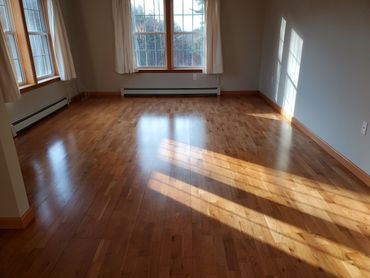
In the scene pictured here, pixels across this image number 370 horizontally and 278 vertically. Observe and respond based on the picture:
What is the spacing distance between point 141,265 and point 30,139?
2813 millimetres

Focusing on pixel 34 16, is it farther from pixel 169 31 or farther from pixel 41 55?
pixel 169 31

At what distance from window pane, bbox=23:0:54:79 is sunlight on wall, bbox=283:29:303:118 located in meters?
3.95

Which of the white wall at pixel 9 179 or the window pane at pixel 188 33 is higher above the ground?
the window pane at pixel 188 33

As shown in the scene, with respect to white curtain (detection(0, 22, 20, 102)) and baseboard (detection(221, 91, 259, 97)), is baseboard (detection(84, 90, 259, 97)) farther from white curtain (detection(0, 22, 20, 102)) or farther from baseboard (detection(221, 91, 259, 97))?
white curtain (detection(0, 22, 20, 102))

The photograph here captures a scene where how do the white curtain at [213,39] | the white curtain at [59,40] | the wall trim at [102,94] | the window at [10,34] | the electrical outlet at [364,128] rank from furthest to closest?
the wall trim at [102,94] < the white curtain at [213,39] < the white curtain at [59,40] < the window at [10,34] < the electrical outlet at [364,128]

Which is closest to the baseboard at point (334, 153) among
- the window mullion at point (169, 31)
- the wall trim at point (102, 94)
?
the window mullion at point (169, 31)

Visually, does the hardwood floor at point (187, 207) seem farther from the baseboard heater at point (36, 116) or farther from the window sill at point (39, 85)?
the window sill at point (39, 85)

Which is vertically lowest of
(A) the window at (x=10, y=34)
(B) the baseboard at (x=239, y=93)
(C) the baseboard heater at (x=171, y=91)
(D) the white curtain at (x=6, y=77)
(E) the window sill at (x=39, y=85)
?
(B) the baseboard at (x=239, y=93)

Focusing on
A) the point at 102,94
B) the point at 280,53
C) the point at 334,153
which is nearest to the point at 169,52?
the point at 102,94

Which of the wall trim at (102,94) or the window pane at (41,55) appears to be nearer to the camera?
the window pane at (41,55)

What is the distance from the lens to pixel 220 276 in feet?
5.18

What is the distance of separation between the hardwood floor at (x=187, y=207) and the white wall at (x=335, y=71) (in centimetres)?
29

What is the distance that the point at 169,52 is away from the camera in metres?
5.94

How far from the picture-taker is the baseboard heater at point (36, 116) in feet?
12.9
